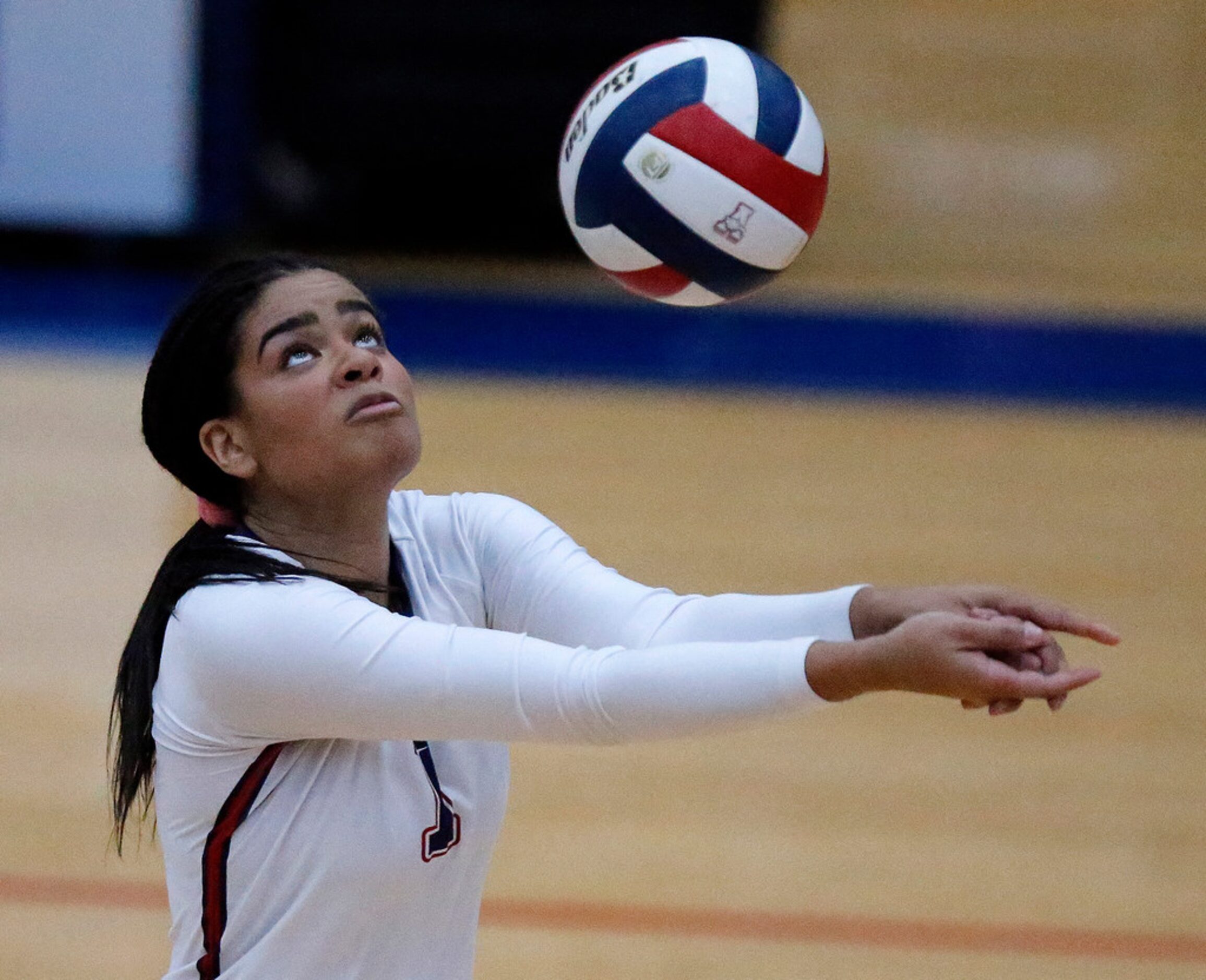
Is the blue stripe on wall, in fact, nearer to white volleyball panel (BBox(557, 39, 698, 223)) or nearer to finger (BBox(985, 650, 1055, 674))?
white volleyball panel (BBox(557, 39, 698, 223))

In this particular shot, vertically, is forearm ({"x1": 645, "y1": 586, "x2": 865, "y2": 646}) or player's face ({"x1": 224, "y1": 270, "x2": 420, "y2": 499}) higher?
player's face ({"x1": 224, "y1": 270, "x2": 420, "y2": 499})

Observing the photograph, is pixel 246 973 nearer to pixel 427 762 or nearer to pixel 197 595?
pixel 427 762

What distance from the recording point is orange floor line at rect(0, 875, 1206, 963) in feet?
11.9

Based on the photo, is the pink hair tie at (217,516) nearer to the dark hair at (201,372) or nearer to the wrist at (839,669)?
the dark hair at (201,372)

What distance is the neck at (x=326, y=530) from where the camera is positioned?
2.36 meters

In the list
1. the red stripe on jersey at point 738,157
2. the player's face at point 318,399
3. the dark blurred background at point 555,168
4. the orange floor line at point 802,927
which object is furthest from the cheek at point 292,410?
the dark blurred background at point 555,168

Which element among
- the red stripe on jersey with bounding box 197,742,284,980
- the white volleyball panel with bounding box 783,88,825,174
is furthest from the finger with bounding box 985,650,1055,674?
the white volleyball panel with bounding box 783,88,825,174

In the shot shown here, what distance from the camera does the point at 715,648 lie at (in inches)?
77.6

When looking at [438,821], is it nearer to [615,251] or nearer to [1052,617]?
[1052,617]

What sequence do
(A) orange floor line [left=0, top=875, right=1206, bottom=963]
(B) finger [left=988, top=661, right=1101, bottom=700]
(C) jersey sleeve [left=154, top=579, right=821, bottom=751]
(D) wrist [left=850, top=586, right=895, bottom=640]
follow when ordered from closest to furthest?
1. (B) finger [left=988, top=661, right=1101, bottom=700]
2. (C) jersey sleeve [left=154, top=579, right=821, bottom=751]
3. (D) wrist [left=850, top=586, right=895, bottom=640]
4. (A) orange floor line [left=0, top=875, right=1206, bottom=963]

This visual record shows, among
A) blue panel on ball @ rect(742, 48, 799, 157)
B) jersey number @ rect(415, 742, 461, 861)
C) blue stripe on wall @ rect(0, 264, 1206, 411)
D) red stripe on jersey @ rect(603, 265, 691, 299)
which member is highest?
blue stripe on wall @ rect(0, 264, 1206, 411)

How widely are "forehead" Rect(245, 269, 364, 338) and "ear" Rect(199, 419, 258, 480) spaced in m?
0.13

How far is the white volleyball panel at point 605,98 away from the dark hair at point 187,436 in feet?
2.06

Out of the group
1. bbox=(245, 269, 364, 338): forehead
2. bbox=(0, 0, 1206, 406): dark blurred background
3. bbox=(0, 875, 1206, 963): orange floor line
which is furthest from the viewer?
bbox=(0, 0, 1206, 406): dark blurred background
